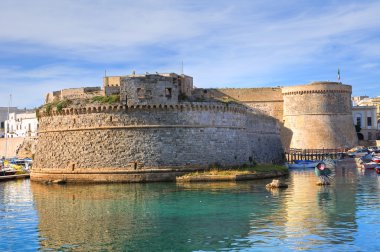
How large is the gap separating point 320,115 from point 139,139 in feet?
97.0

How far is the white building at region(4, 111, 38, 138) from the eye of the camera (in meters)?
69.9

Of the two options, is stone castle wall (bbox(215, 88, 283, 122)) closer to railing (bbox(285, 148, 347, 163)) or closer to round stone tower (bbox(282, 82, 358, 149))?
round stone tower (bbox(282, 82, 358, 149))

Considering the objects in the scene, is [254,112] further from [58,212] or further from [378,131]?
[378,131]

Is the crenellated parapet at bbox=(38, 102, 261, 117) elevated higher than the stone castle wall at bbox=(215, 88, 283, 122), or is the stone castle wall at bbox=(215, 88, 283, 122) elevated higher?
the stone castle wall at bbox=(215, 88, 283, 122)

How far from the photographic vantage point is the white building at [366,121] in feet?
211

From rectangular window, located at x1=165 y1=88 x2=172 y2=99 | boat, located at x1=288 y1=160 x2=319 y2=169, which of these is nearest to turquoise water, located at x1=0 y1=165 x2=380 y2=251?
rectangular window, located at x1=165 y1=88 x2=172 y2=99

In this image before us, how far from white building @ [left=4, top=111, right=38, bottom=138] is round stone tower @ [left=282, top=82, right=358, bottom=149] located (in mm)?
32820

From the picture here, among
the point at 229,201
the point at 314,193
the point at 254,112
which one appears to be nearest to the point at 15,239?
the point at 229,201

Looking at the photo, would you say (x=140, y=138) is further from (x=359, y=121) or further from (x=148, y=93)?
(x=359, y=121)

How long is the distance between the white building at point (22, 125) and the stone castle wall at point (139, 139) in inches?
1615

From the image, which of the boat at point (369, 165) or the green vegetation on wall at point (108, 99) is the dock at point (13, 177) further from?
the boat at point (369, 165)

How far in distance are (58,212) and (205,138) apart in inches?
457

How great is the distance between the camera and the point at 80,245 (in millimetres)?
12750

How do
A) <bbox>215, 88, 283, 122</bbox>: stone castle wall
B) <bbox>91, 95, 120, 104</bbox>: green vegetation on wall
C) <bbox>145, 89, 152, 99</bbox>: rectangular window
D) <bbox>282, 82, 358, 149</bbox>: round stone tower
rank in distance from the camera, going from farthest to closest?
<bbox>215, 88, 283, 122</bbox>: stone castle wall → <bbox>282, 82, 358, 149</bbox>: round stone tower → <bbox>91, 95, 120, 104</bbox>: green vegetation on wall → <bbox>145, 89, 152, 99</bbox>: rectangular window
